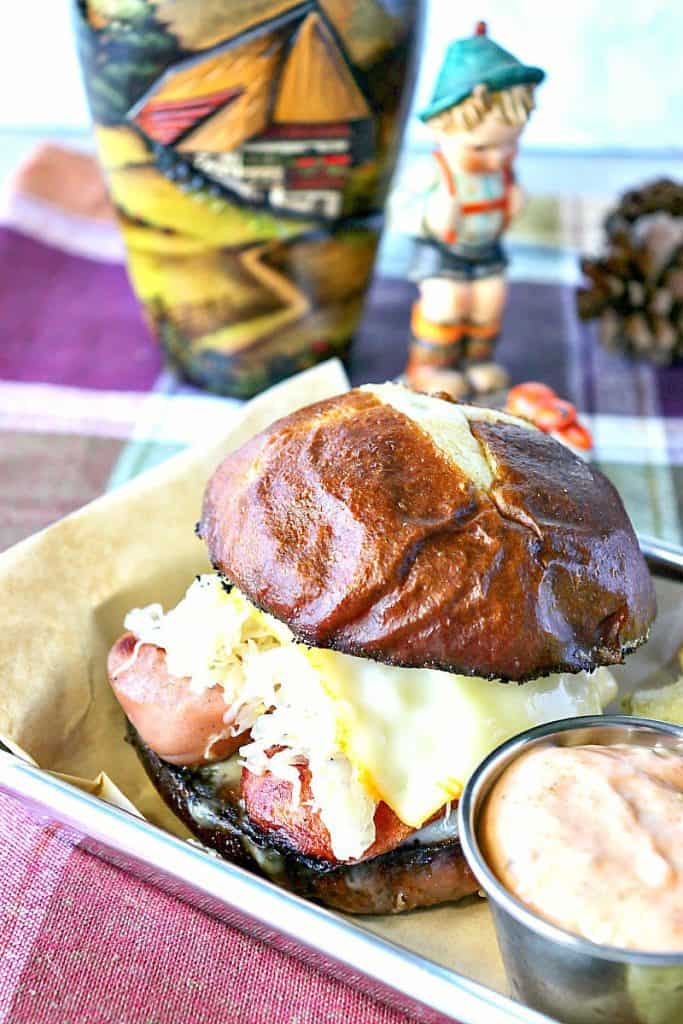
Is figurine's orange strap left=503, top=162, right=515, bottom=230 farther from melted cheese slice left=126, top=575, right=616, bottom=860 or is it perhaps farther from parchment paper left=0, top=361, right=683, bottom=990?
melted cheese slice left=126, top=575, right=616, bottom=860

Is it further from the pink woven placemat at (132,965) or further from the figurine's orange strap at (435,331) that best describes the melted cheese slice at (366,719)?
the figurine's orange strap at (435,331)

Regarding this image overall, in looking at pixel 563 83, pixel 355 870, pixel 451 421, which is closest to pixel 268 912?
pixel 355 870

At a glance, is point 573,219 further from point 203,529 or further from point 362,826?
point 362,826

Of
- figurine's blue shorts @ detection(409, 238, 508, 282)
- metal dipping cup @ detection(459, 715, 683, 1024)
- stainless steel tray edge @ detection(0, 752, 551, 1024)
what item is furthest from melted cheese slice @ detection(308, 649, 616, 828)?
figurine's blue shorts @ detection(409, 238, 508, 282)

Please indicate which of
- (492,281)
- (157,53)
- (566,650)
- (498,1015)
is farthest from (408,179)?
(498,1015)

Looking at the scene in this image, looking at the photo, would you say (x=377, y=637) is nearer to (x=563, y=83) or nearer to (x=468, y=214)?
(x=468, y=214)
